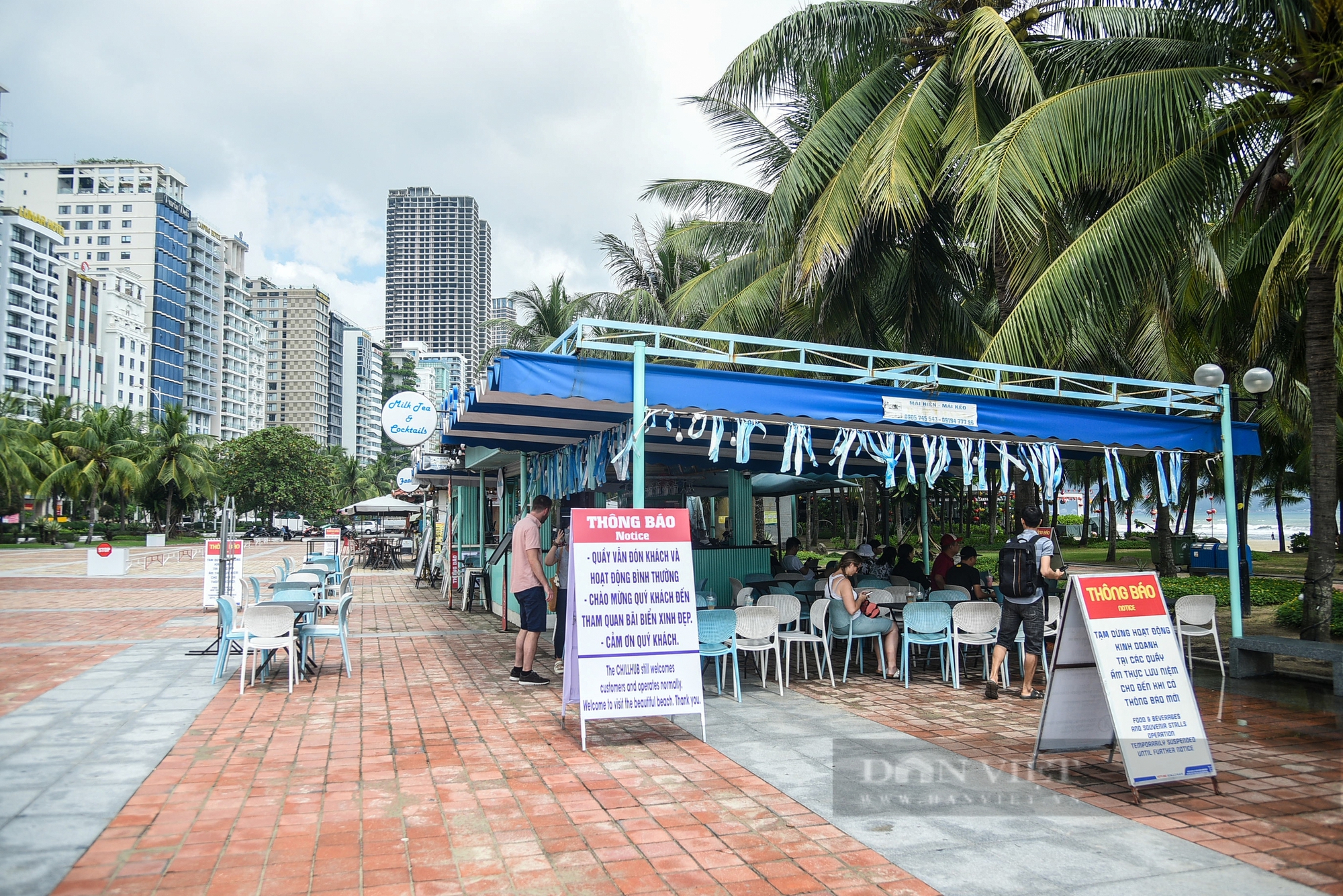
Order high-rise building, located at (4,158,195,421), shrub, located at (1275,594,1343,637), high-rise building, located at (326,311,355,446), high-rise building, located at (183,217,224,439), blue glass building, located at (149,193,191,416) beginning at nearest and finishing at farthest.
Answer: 1. shrub, located at (1275,594,1343,637)
2. blue glass building, located at (149,193,191,416)
3. high-rise building, located at (4,158,195,421)
4. high-rise building, located at (183,217,224,439)
5. high-rise building, located at (326,311,355,446)

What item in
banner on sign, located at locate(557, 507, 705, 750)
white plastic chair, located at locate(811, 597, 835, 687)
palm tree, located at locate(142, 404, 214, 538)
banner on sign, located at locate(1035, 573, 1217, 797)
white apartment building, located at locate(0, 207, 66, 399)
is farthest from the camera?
white apartment building, located at locate(0, 207, 66, 399)

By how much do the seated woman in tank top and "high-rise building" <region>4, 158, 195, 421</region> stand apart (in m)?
115

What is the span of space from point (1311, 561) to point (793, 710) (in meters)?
6.32

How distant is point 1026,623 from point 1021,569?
501 mm

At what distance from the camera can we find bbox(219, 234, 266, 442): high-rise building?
408ft

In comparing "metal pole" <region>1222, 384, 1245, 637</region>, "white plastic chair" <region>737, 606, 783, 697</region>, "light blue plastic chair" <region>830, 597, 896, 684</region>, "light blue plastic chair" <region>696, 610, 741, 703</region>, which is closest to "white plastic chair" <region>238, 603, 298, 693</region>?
"light blue plastic chair" <region>696, 610, 741, 703</region>

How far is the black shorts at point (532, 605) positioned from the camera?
7.97 metres

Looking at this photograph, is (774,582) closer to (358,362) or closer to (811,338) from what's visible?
(811,338)

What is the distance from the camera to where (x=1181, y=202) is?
949cm

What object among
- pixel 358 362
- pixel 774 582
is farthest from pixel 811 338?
pixel 358 362

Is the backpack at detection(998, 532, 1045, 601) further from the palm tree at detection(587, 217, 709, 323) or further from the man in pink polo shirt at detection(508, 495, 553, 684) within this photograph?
the palm tree at detection(587, 217, 709, 323)

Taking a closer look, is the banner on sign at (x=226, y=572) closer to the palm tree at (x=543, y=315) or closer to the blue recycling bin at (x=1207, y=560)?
the palm tree at (x=543, y=315)

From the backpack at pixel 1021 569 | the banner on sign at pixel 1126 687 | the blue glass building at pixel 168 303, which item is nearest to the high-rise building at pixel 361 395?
the blue glass building at pixel 168 303

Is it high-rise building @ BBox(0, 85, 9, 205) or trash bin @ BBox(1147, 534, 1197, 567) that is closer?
trash bin @ BBox(1147, 534, 1197, 567)
